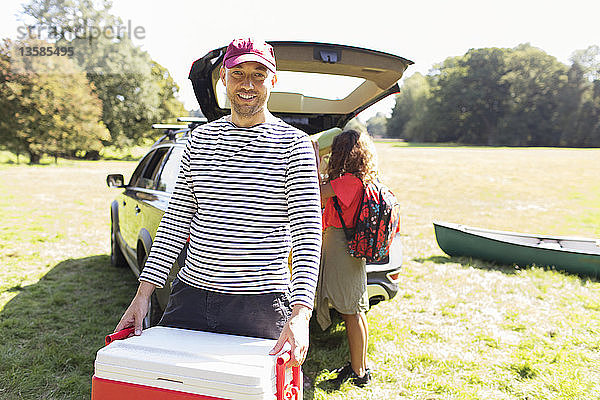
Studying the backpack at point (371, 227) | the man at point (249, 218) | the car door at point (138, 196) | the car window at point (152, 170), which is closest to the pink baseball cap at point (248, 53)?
the man at point (249, 218)

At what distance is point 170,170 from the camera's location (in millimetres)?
3957

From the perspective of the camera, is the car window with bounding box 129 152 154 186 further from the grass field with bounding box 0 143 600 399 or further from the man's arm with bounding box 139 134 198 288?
the man's arm with bounding box 139 134 198 288

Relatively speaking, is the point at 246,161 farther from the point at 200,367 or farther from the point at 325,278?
the point at 325,278

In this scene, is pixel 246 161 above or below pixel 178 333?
above

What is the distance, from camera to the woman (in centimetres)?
307

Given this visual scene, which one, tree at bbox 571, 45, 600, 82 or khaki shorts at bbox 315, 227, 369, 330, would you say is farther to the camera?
tree at bbox 571, 45, 600, 82

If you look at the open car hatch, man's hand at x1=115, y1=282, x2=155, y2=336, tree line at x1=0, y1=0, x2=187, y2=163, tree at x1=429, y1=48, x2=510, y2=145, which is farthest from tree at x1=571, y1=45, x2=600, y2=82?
man's hand at x1=115, y1=282, x2=155, y2=336

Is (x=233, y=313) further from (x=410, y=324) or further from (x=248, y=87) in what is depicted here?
(x=410, y=324)

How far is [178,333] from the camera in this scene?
1.67 metres

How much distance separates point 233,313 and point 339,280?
1.51 meters

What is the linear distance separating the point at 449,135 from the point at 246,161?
71086 millimetres

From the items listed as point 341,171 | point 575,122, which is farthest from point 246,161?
point 575,122

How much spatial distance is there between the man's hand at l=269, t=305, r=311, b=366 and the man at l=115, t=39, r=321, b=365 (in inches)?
4.6

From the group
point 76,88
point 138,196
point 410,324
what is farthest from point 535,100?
point 138,196
